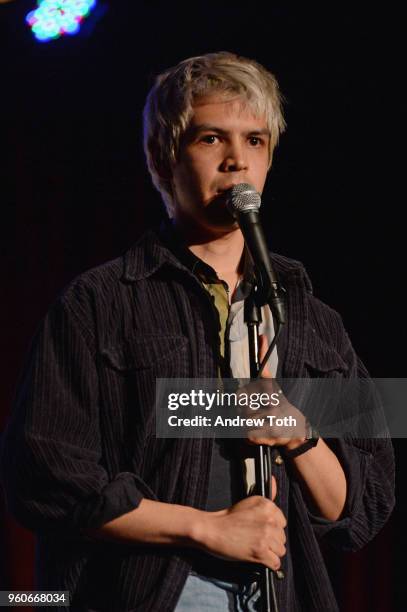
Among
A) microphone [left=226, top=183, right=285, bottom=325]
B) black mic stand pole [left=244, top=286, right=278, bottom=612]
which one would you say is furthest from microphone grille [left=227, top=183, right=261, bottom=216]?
black mic stand pole [left=244, top=286, right=278, bottom=612]

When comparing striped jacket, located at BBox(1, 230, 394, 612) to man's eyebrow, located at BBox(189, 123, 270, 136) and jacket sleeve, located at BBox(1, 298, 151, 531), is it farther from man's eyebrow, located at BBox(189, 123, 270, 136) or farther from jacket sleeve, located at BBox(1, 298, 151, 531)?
man's eyebrow, located at BBox(189, 123, 270, 136)

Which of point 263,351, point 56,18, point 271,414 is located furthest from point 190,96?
point 56,18

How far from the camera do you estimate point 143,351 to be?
1.39 metres

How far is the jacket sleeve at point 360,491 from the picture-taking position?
4.78 feet

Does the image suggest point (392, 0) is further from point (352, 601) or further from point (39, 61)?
point (352, 601)

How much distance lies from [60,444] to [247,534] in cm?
31

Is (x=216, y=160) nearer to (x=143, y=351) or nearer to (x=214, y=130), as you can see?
(x=214, y=130)

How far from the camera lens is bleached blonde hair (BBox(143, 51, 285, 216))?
157 centimetres

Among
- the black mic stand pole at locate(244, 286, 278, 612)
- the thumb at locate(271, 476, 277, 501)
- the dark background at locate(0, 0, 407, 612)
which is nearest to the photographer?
the black mic stand pole at locate(244, 286, 278, 612)

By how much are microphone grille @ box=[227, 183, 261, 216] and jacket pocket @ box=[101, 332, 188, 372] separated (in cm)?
24

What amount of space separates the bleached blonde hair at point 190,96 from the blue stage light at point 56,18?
1351mm

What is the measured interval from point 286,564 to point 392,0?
2.01m

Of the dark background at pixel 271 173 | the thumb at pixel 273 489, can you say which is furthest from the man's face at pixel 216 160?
the dark background at pixel 271 173

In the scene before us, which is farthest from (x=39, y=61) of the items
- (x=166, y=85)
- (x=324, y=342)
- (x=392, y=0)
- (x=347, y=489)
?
(x=347, y=489)
